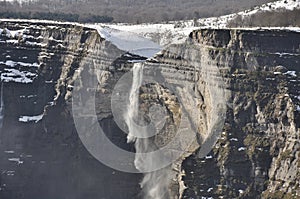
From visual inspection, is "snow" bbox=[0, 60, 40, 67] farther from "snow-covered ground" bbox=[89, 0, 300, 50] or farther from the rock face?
"snow-covered ground" bbox=[89, 0, 300, 50]

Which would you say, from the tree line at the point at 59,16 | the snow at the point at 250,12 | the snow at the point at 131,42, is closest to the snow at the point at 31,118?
the snow at the point at 131,42

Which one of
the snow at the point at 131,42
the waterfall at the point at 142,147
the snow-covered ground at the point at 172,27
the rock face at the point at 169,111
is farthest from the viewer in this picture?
the snow-covered ground at the point at 172,27

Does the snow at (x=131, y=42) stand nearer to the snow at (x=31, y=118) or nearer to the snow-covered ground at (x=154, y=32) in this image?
the snow-covered ground at (x=154, y=32)

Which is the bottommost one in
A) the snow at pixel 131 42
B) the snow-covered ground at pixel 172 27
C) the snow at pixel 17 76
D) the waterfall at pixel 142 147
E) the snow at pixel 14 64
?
the waterfall at pixel 142 147

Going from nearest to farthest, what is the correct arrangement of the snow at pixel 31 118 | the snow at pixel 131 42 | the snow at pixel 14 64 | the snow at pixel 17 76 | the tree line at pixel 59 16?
the snow at pixel 131 42, the snow at pixel 31 118, the snow at pixel 17 76, the snow at pixel 14 64, the tree line at pixel 59 16

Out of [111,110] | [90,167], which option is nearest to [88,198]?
[90,167]

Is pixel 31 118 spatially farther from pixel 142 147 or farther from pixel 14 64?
pixel 142 147
